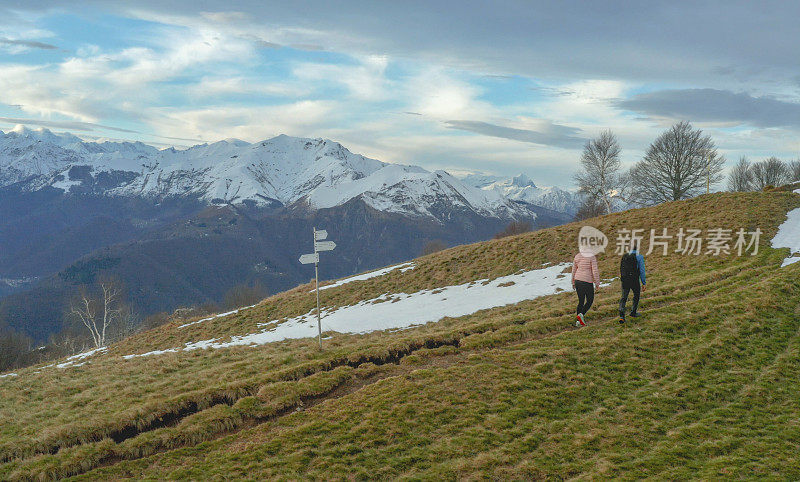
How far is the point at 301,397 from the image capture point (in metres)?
14.9

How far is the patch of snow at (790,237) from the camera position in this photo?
2649cm

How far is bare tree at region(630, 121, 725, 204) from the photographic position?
210 ft

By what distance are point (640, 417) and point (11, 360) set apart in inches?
4990

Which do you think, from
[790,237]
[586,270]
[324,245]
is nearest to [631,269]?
[586,270]

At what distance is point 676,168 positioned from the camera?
65500 millimetres

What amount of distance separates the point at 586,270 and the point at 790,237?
22.3 meters

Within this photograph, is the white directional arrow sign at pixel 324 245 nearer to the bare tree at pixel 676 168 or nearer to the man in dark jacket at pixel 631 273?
the man in dark jacket at pixel 631 273

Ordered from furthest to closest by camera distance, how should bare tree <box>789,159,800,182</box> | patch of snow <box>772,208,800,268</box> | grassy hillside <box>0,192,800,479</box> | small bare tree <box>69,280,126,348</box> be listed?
bare tree <box>789,159,800,182</box> < small bare tree <box>69,280,126,348</box> < patch of snow <box>772,208,800,268</box> < grassy hillside <box>0,192,800,479</box>

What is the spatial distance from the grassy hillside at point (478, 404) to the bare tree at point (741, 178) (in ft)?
380

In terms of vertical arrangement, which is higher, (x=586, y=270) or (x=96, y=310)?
(x=586, y=270)

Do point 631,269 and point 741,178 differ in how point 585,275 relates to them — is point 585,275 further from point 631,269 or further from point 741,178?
point 741,178

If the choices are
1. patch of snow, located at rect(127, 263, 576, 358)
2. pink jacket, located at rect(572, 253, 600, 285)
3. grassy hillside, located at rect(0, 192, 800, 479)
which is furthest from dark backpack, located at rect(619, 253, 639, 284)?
patch of snow, located at rect(127, 263, 576, 358)

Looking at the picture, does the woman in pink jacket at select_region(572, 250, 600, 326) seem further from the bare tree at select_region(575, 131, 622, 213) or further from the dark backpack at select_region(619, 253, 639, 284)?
the bare tree at select_region(575, 131, 622, 213)

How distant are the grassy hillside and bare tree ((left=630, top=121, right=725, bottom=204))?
47.7m
